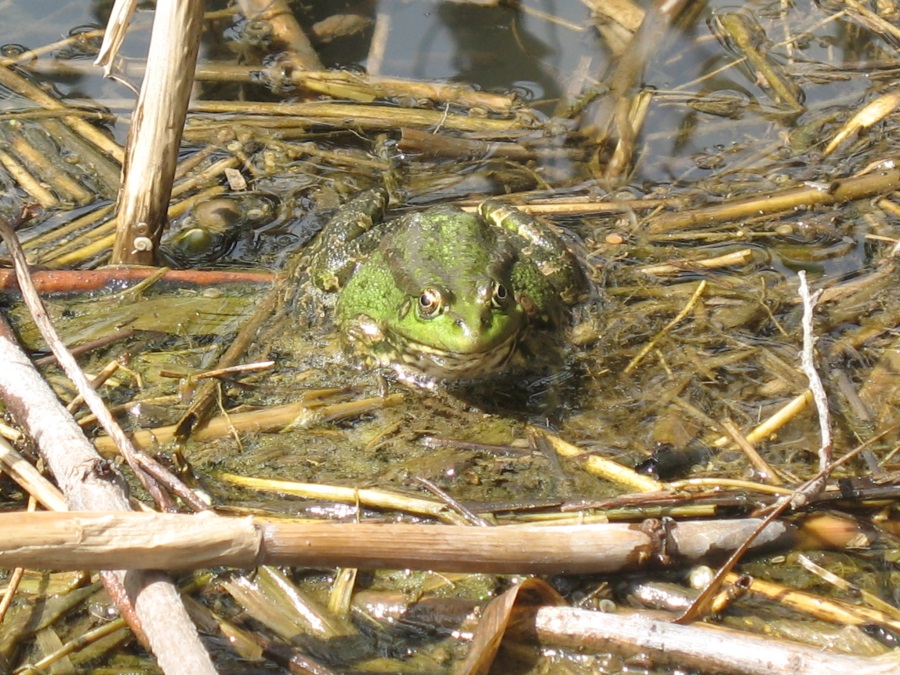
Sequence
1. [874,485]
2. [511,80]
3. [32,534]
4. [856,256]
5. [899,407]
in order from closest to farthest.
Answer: [32,534]
[874,485]
[899,407]
[856,256]
[511,80]

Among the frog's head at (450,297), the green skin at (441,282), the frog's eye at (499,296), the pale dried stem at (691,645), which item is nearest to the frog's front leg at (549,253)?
the green skin at (441,282)

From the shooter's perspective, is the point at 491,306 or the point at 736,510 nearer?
the point at 736,510

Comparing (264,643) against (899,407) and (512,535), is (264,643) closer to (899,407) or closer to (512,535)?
(512,535)

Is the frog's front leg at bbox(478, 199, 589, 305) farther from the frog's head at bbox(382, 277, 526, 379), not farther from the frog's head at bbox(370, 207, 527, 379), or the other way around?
the frog's head at bbox(382, 277, 526, 379)

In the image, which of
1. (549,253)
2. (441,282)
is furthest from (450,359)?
(549,253)

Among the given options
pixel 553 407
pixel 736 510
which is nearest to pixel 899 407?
pixel 736 510

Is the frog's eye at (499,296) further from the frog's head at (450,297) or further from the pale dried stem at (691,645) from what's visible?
the pale dried stem at (691,645)
